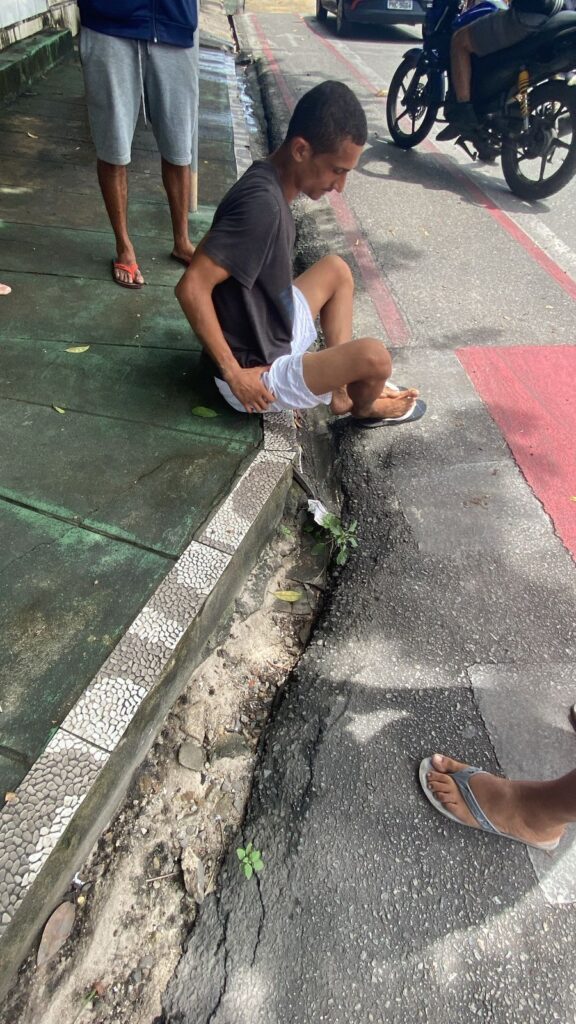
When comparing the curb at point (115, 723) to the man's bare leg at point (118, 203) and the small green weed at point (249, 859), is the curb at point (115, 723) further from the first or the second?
the man's bare leg at point (118, 203)

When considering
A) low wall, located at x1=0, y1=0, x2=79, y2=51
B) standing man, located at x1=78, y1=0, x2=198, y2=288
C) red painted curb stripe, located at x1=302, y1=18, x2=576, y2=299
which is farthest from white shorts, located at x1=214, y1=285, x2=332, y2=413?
low wall, located at x1=0, y1=0, x2=79, y2=51

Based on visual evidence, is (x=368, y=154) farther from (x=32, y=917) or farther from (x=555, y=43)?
(x=32, y=917)

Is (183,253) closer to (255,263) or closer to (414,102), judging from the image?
(255,263)

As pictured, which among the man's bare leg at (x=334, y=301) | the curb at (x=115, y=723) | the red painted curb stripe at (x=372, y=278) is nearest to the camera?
the curb at (x=115, y=723)

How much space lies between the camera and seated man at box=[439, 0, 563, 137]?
4715 millimetres

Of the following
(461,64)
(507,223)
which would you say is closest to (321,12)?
(461,64)

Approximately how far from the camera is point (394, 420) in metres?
2.97

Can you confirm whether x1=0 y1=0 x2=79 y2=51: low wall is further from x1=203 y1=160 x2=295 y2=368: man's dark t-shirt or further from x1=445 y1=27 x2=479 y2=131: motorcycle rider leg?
x1=203 y1=160 x2=295 y2=368: man's dark t-shirt

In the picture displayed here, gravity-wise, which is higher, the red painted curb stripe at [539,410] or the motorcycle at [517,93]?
the motorcycle at [517,93]

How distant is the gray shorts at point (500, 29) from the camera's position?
15.7 ft

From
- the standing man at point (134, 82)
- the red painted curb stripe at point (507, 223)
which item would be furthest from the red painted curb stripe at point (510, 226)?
the standing man at point (134, 82)

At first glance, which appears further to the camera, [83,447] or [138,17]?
[138,17]

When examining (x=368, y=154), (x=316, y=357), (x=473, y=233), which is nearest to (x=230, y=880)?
(x=316, y=357)

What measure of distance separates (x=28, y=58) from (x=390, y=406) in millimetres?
5787
